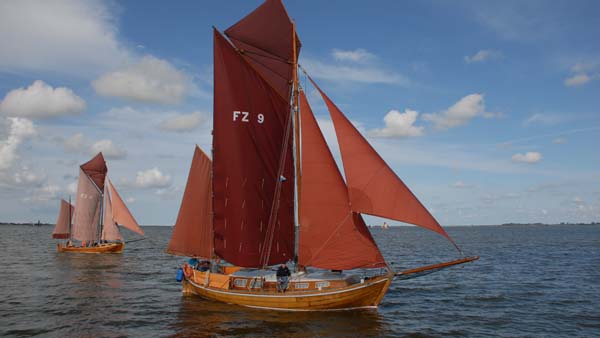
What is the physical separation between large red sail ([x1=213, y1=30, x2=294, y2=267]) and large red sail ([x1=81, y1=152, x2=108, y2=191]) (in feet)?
136

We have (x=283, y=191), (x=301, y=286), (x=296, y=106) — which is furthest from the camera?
(x=283, y=191)

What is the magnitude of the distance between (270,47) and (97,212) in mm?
45915

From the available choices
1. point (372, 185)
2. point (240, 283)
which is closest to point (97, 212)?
point (240, 283)

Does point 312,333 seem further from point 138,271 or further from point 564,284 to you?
point 138,271

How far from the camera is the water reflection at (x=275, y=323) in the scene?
20.4 m

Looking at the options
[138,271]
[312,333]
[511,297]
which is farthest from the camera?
[138,271]

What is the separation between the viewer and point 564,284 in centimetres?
3519

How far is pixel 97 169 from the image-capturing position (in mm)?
60312

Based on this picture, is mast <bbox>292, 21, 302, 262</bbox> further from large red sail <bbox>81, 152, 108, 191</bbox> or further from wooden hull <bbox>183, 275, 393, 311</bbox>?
large red sail <bbox>81, 152, 108, 191</bbox>

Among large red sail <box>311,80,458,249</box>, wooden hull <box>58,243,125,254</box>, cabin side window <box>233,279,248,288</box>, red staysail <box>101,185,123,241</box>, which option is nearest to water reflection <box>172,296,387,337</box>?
cabin side window <box>233,279,248,288</box>

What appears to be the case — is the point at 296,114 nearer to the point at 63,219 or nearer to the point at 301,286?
the point at 301,286

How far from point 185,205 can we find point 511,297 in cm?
2356

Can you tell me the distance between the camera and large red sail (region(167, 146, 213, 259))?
3067cm

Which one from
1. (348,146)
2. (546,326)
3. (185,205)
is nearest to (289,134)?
(348,146)
